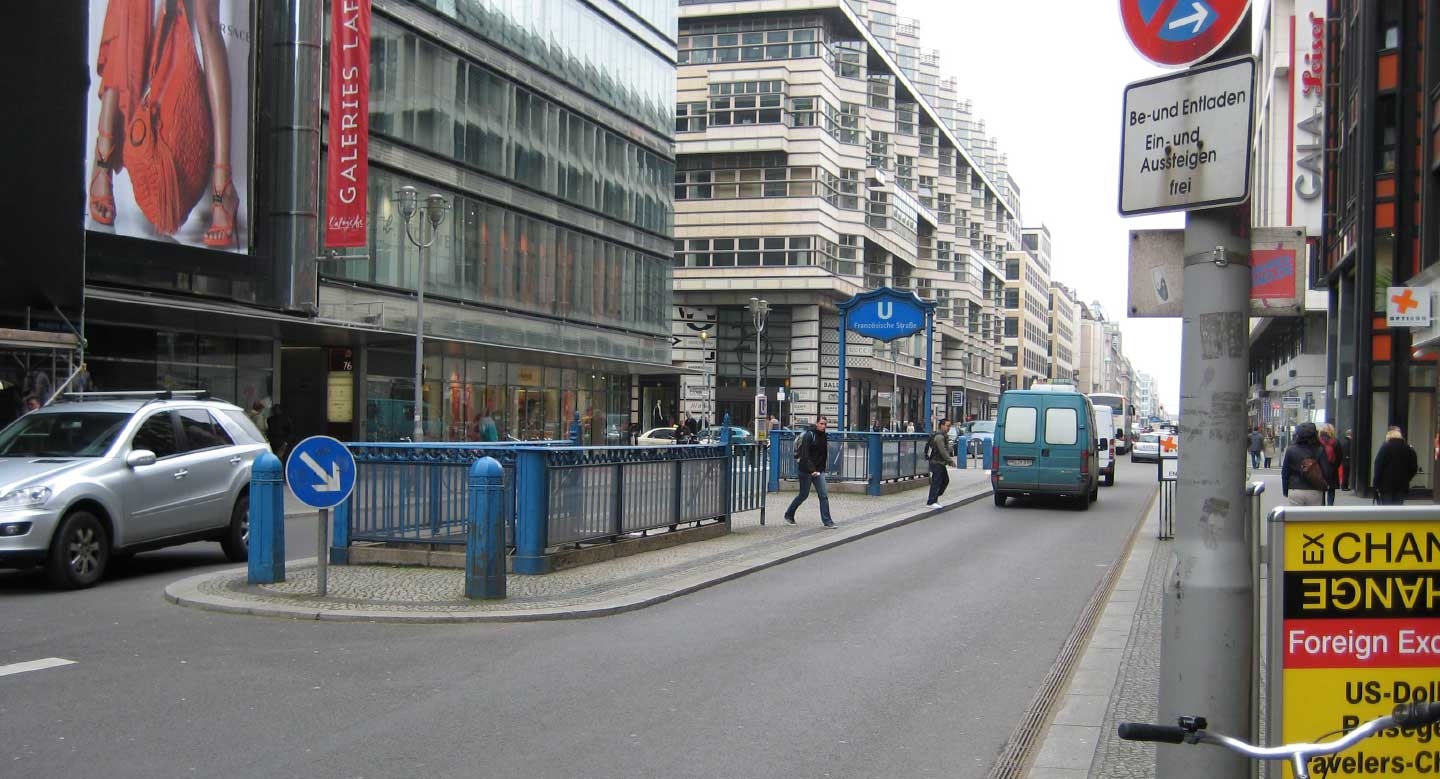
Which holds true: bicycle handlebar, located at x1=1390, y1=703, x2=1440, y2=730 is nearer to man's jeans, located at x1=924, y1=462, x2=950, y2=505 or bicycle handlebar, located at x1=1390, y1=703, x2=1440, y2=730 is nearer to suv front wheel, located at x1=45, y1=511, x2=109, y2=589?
suv front wheel, located at x1=45, y1=511, x2=109, y2=589

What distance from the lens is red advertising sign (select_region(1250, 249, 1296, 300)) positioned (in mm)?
4551

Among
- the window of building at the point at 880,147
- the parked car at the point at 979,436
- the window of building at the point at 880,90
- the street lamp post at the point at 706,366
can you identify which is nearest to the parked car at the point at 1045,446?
the parked car at the point at 979,436

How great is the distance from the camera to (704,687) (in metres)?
7.75

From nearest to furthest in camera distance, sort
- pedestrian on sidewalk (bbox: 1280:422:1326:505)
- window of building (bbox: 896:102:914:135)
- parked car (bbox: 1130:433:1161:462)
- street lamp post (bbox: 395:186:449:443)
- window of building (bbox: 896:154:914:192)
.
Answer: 1. pedestrian on sidewalk (bbox: 1280:422:1326:505)
2. street lamp post (bbox: 395:186:449:443)
3. parked car (bbox: 1130:433:1161:462)
4. window of building (bbox: 896:154:914:192)
5. window of building (bbox: 896:102:914:135)

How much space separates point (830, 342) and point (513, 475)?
52980 millimetres

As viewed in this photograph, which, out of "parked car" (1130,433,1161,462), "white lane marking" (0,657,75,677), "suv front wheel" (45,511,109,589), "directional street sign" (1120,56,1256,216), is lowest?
"parked car" (1130,433,1161,462)

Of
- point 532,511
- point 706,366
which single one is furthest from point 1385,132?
point 706,366

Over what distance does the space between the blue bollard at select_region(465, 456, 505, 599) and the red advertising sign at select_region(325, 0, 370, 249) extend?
2172cm

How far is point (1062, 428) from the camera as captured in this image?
24.2 m

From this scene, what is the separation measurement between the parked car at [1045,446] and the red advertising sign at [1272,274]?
20.1 m

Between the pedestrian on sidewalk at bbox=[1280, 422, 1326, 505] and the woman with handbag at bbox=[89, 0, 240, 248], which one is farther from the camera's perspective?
the woman with handbag at bbox=[89, 0, 240, 248]

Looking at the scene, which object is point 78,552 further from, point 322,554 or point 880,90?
point 880,90

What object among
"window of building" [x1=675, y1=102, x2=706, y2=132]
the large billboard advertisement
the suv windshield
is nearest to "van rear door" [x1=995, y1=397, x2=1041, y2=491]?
the suv windshield

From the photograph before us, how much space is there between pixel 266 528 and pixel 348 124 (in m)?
22.2
